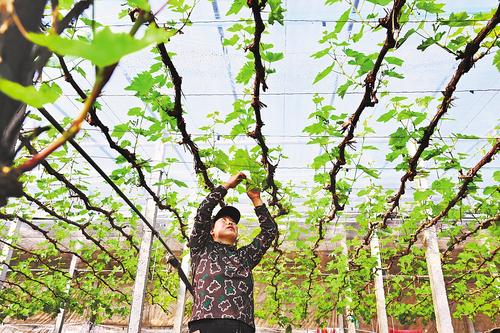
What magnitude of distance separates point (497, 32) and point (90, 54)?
2.40 meters

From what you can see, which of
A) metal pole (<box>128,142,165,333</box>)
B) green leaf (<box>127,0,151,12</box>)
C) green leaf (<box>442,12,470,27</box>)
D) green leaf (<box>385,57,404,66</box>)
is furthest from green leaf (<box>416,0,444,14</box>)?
metal pole (<box>128,142,165,333</box>)

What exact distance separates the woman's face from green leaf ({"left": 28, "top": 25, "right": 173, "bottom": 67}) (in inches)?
91.5

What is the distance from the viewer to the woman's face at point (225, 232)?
2533 mm

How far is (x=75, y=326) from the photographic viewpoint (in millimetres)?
9383

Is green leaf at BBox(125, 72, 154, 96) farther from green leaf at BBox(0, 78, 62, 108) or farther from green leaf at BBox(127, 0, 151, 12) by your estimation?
green leaf at BBox(0, 78, 62, 108)

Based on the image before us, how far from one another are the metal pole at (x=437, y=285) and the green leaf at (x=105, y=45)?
14.1 feet

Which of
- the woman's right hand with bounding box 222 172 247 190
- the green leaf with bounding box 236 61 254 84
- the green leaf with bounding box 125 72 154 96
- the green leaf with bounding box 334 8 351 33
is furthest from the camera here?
the woman's right hand with bounding box 222 172 247 190

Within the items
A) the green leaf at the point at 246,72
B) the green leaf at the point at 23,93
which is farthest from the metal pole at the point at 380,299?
the green leaf at the point at 23,93

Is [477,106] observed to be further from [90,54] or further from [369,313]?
[90,54]

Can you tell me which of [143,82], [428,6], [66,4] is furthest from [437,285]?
[66,4]

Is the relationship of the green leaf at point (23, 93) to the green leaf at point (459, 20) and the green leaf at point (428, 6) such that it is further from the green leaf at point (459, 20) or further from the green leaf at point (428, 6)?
the green leaf at point (459, 20)

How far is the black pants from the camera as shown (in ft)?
6.87

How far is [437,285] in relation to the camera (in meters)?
3.92

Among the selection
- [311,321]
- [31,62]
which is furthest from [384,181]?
[31,62]
